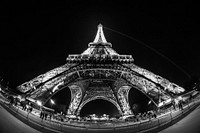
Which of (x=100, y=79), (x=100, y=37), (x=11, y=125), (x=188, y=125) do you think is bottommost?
(x=188, y=125)

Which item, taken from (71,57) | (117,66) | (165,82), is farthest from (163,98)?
(71,57)

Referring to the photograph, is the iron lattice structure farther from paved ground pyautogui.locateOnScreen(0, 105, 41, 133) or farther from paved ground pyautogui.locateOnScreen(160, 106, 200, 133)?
paved ground pyautogui.locateOnScreen(160, 106, 200, 133)

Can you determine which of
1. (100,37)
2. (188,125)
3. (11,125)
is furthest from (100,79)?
(11,125)

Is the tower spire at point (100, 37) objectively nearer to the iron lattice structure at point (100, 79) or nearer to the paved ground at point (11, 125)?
the iron lattice structure at point (100, 79)

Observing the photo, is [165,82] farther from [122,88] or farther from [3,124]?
[3,124]

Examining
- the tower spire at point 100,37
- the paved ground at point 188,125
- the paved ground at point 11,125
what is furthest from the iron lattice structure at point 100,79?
the paved ground at point 188,125

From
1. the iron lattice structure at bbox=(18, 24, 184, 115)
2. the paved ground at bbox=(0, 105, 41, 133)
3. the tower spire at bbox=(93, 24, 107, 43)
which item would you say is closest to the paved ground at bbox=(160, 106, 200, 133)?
the paved ground at bbox=(0, 105, 41, 133)

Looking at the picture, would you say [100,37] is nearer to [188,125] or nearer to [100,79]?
[100,79]
